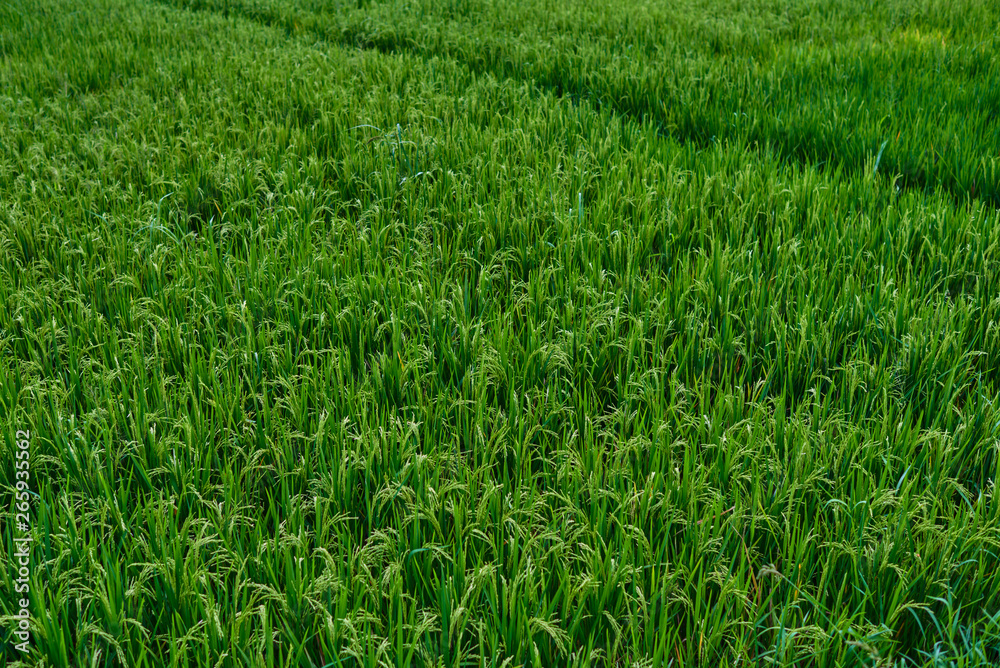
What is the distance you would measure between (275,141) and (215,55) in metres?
2.19

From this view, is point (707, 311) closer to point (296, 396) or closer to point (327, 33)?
point (296, 396)

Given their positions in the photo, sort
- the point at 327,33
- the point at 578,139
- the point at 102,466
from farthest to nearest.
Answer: the point at 327,33
the point at 578,139
the point at 102,466

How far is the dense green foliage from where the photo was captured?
4.60 feet

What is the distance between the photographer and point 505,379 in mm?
2041

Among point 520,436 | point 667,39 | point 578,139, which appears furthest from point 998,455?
point 667,39

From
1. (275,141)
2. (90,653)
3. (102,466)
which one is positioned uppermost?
(275,141)

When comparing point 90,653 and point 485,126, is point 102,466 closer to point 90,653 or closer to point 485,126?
point 90,653

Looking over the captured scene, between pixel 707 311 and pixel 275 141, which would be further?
pixel 275 141

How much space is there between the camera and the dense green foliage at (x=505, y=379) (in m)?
1.40

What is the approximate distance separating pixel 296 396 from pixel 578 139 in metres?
2.32

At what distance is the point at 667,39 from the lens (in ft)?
19.1

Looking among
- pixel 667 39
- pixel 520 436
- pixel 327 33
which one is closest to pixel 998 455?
pixel 520 436

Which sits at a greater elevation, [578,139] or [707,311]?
[578,139]

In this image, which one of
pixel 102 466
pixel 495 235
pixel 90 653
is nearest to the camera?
pixel 90 653
